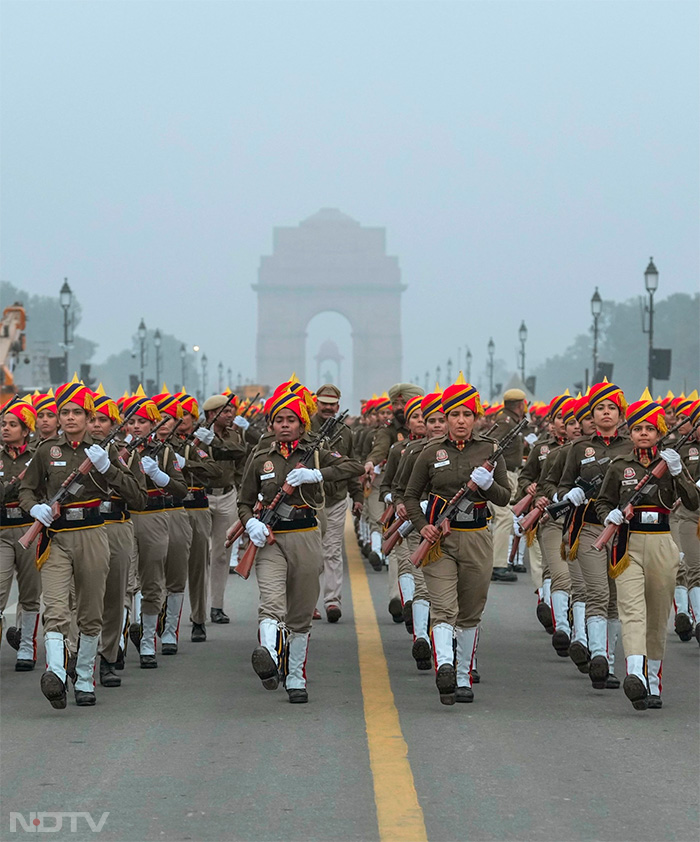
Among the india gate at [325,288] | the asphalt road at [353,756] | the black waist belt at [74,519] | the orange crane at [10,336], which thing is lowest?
the asphalt road at [353,756]

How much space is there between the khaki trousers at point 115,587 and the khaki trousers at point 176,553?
1.44 metres

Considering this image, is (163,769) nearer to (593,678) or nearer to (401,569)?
(593,678)

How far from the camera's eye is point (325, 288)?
144 meters

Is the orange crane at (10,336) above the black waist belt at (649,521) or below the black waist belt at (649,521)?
above

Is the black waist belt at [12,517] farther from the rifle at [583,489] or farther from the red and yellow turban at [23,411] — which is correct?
the rifle at [583,489]

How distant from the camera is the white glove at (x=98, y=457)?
9.33 metres

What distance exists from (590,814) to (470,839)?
0.71 m

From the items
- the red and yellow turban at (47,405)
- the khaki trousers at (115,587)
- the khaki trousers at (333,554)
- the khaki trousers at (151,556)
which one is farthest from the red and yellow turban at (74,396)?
the khaki trousers at (333,554)

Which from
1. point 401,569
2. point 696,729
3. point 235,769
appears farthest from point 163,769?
point 401,569

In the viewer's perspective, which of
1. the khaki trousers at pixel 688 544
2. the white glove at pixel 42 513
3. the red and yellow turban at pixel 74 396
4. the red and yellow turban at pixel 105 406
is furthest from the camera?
the khaki trousers at pixel 688 544

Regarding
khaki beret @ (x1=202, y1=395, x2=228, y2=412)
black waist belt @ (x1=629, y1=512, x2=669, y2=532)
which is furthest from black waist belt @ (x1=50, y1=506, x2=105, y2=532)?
khaki beret @ (x1=202, y1=395, x2=228, y2=412)

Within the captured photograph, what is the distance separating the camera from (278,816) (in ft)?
22.0

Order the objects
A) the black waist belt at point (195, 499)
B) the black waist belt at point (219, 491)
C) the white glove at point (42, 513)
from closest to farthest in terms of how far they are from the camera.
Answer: the white glove at point (42, 513), the black waist belt at point (195, 499), the black waist belt at point (219, 491)

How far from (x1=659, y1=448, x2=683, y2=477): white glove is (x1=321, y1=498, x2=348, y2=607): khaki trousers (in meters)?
5.10
